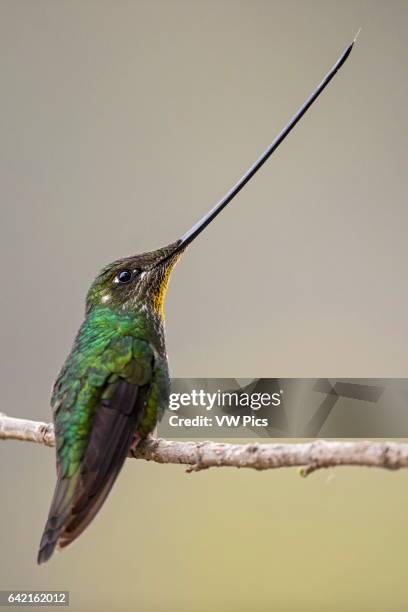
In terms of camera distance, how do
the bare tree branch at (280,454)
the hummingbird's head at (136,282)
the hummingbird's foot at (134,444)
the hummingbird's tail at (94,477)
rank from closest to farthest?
the bare tree branch at (280,454)
the hummingbird's tail at (94,477)
the hummingbird's foot at (134,444)
the hummingbird's head at (136,282)

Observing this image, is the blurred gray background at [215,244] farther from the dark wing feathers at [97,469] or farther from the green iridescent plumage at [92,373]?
the dark wing feathers at [97,469]

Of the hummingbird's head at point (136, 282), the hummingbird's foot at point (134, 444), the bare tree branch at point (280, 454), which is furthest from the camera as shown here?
the hummingbird's head at point (136, 282)

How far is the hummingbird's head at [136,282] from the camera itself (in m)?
2.43

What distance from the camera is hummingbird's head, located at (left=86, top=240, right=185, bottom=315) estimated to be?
2.43 meters

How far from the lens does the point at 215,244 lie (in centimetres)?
326

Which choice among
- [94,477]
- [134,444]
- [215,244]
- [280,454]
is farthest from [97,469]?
[215,244]

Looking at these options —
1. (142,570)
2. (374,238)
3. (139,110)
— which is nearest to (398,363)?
(374,238)

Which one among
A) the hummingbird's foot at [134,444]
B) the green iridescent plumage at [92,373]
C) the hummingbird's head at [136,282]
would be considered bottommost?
the hummingbird's foot at [134,444]

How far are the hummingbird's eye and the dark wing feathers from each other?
0.44 meters

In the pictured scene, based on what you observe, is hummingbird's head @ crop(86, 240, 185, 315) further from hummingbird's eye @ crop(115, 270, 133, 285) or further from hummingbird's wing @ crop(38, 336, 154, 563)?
hummingbird's wing @ crop(38, 336, 154, 563)

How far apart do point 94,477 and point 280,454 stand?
0.64m

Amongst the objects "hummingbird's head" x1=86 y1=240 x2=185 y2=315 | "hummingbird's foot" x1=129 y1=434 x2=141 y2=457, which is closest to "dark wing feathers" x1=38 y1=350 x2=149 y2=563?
"hummingbird's foot" x1=129 y1=434 x2=141 y2=457
